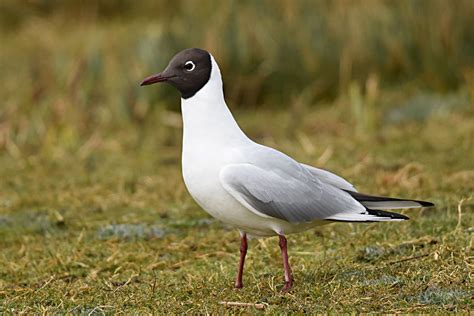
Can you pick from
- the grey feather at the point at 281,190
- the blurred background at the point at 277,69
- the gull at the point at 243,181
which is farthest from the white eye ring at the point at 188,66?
the blurred background at the point at 277,69

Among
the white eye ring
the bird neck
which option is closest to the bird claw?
the bird neck

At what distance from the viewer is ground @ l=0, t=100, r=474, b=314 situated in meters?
4.17

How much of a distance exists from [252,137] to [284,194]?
168 inches

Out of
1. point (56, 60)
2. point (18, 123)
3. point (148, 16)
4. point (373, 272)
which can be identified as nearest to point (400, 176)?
point (373, 272)

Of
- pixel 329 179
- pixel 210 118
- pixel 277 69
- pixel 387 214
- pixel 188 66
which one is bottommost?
pixel 387 214

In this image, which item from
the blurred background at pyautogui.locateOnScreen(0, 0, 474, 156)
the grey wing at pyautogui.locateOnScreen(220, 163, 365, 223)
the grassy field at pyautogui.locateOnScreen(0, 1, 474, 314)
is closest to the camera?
the grey wing at pyautogui.locateOnScreen(220, 163, 365, 223)

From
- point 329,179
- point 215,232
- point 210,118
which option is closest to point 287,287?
point 329,179

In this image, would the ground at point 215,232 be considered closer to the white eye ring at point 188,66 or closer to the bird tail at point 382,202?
the bird tail at point 382,202

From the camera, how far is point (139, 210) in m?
6.39

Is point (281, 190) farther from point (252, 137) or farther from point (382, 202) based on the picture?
point (252, 137)

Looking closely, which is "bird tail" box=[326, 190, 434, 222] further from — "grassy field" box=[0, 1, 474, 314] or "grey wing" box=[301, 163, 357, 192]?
"grassy field" box=[0, 1, 474, 314]

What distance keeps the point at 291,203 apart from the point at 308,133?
4.27 m

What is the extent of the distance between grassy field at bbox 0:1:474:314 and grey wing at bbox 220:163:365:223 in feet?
1.03

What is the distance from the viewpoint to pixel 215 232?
5.75 metres
